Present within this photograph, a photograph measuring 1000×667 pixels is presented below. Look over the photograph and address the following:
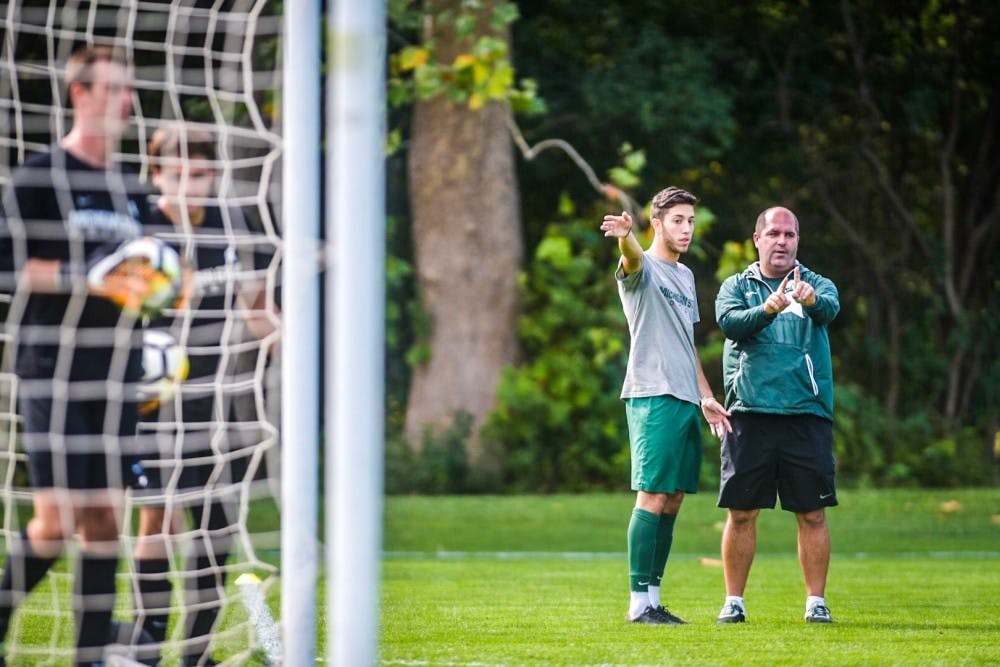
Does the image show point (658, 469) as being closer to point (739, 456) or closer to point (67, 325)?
point (739, 456)

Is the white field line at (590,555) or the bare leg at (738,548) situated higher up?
the bare leg at (738,548)

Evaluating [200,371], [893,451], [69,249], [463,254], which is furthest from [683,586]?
[893,451]

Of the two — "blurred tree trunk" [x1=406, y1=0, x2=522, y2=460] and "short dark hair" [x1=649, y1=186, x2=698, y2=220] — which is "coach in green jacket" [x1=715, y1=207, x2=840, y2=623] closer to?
"short dark hair" [x1=649, y1=186, x2=698, y2=220]

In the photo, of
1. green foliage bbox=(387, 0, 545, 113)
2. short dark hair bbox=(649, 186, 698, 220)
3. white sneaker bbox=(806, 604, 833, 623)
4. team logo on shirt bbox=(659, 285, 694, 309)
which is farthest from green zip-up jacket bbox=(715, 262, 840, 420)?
green foliage bbox=(387, 0, 545, 113)

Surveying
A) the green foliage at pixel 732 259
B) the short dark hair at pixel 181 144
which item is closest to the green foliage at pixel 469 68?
the green foliage at pixel 732 259

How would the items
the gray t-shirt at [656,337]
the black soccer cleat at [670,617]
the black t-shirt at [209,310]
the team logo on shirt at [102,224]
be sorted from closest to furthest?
1. the team logo on shirt at [102,224]
2. the black t-shirt at [209,310]
3. the black soccer cleat at [670,617]
4. the gray t-shirt at [656,337]

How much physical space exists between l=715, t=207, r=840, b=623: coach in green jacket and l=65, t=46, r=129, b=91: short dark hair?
282cm

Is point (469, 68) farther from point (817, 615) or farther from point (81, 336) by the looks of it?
point (81, 336)

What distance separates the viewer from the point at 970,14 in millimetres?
18469

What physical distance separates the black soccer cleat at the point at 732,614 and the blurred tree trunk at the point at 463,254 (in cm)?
910

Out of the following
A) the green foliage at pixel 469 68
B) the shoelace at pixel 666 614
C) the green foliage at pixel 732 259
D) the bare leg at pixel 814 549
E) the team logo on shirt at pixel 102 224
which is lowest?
the shoelace at pixel 666 614

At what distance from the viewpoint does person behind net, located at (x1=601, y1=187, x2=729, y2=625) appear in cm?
618

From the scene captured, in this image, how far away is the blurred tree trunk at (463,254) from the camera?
50.4 ft

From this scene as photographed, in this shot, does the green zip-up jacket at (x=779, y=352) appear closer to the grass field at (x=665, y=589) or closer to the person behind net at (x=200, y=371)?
the grass field at (x=665, y=589)
